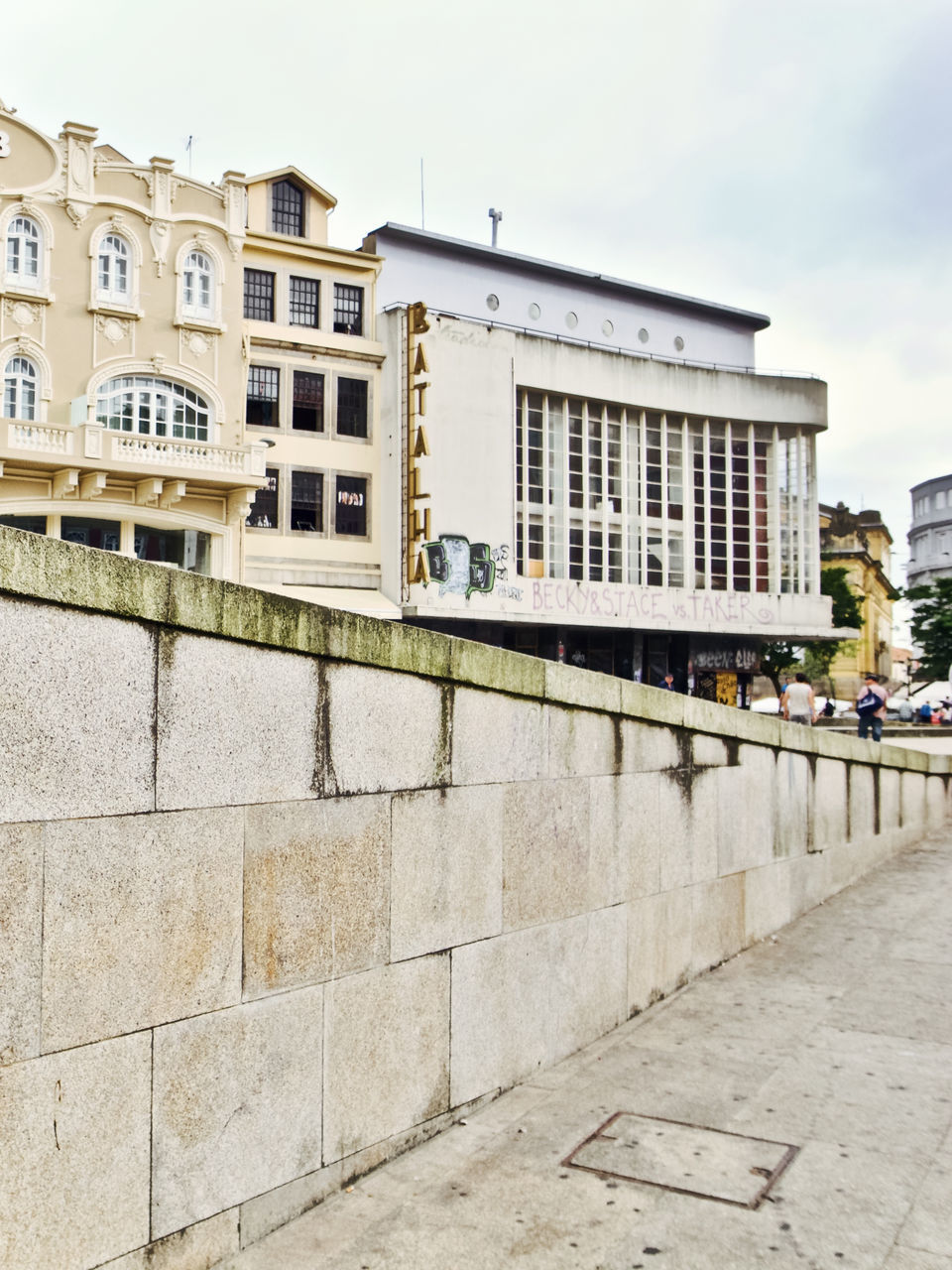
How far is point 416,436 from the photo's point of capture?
35.7 m

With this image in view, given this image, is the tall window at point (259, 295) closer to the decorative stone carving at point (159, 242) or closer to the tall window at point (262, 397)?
the tall window at point (262, 397)

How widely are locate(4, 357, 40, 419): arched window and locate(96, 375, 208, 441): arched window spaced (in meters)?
1.54

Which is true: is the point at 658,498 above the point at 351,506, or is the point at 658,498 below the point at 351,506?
above

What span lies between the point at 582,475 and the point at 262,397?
11278 millimetres

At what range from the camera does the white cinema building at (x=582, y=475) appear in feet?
120

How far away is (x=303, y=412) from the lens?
1380 inches

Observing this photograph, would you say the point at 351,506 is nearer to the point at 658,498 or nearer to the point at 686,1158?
the point at 658,498

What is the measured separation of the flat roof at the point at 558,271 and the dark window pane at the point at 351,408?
6888mm

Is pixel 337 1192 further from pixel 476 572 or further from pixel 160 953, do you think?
pixel 476 572

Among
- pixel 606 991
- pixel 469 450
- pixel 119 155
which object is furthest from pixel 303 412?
pixel 606 991

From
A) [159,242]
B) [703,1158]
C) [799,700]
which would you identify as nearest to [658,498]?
[159,242]

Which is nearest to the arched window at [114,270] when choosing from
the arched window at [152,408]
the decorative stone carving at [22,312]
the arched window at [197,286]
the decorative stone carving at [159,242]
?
the decorative stone carving at [159,242]

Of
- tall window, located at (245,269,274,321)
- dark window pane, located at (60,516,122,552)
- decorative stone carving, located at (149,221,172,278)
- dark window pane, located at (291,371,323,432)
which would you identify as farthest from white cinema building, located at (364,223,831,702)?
dark window pane, located at (60,516,122,552)

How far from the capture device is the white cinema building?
36.5 metres
